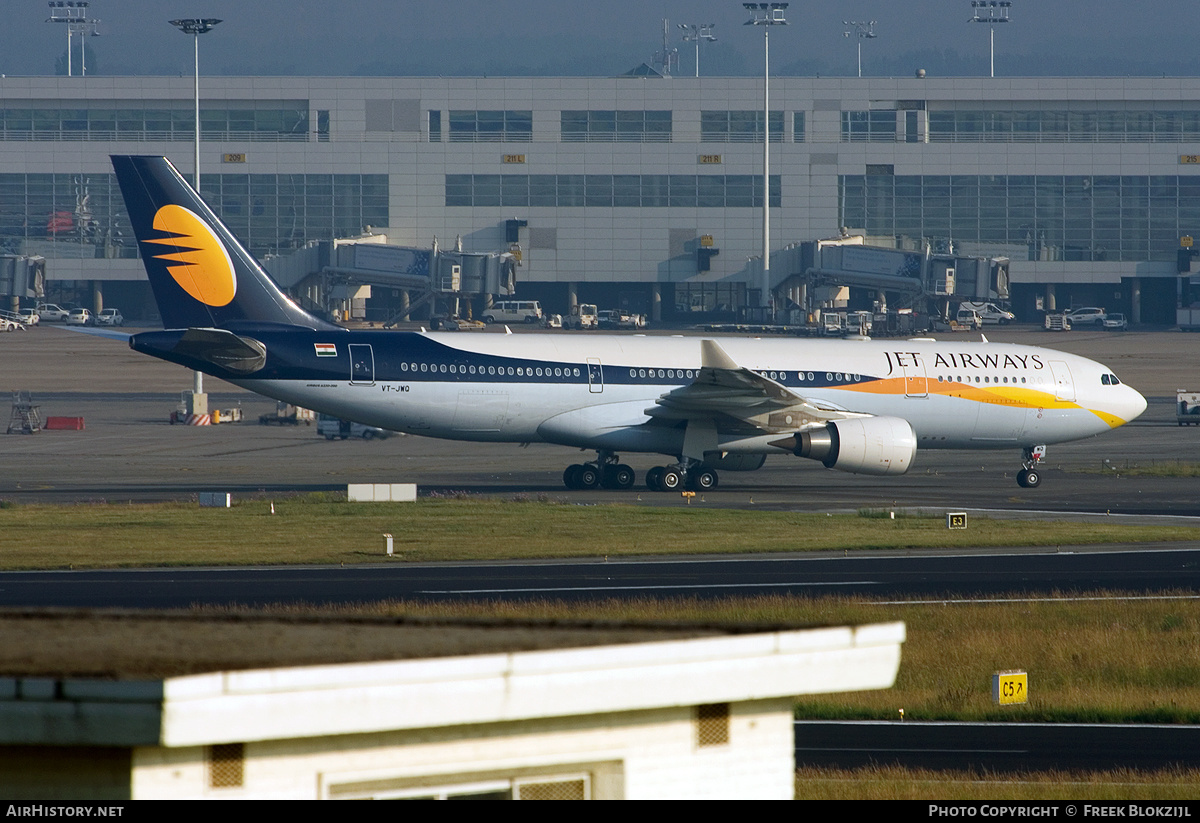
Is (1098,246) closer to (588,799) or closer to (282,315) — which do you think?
(282,315)

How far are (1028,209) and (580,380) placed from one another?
8716cm

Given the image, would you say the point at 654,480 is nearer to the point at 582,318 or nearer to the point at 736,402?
the point at 736,402

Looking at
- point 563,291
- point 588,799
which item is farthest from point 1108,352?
point 588,799

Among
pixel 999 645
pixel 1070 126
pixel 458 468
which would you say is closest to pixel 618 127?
pixel 1070 126

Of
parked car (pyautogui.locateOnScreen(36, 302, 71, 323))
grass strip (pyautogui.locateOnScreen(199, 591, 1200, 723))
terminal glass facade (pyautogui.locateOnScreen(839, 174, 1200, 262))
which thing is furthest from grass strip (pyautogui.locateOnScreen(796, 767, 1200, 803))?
parked car (pyautogui.locateOnScreen(36, 302, 71, 323))

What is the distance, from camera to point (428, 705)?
5977mm

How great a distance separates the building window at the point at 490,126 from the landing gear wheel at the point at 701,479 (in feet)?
263

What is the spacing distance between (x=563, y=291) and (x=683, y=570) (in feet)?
315

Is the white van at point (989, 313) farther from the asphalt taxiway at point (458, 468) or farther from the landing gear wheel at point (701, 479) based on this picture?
the landing gear wheel at point (701, 479)

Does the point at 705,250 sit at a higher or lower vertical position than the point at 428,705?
higher

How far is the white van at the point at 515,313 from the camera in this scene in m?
→ 119

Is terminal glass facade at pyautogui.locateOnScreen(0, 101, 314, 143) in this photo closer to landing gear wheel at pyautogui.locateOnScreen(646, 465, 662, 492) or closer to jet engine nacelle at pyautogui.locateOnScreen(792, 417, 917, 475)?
landing gear wheel at pyautogui.locateOnScreen(646, 465, 662, 492)

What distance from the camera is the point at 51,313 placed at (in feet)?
398

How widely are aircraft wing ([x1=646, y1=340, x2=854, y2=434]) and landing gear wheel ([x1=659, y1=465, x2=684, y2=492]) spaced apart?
1880mm
